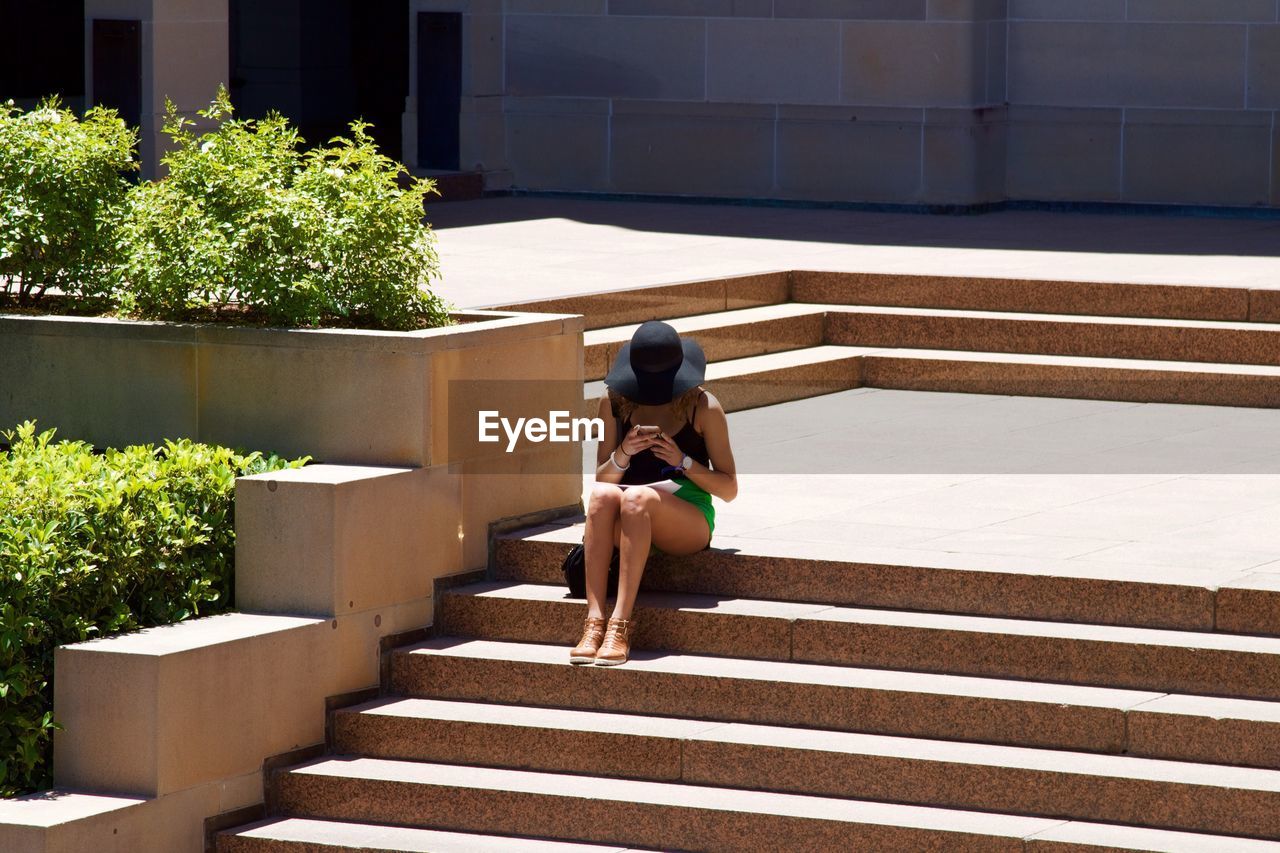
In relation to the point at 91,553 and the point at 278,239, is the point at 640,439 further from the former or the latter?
the point at 91,553

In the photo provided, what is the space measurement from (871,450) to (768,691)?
10.1ft

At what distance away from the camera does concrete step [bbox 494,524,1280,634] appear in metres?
7.48

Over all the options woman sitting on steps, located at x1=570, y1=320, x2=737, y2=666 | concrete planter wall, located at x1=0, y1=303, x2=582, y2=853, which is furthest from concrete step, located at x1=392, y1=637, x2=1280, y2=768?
concrete planter wall, located at x1=0, y1=303, x2=582, y2=853

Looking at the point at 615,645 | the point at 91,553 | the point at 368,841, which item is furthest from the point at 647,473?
the point at 91,553

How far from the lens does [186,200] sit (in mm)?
9047

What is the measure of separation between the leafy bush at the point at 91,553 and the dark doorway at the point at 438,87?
10536 millimetres

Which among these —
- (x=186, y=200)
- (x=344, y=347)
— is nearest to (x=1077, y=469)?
(x=344, y=347)

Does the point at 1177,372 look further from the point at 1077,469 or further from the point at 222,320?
the point at 222,320

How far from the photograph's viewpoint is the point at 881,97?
17484 millimetres

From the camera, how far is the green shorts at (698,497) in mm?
8180

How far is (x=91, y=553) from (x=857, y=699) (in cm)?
283

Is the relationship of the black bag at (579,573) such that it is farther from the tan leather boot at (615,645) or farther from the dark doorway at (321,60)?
the dark doorway at (321,60)

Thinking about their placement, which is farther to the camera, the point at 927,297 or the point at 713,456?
the point at 927,297

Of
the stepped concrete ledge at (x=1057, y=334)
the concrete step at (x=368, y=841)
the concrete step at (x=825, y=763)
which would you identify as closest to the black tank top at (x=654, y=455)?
the concrete step at (x=825, y=763)
